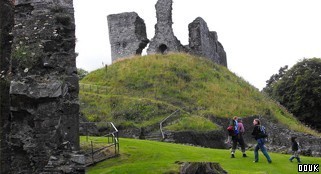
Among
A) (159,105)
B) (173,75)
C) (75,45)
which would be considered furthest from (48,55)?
(173,75)

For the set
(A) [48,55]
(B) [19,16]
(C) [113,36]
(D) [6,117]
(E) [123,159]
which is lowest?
(E) [123,159]

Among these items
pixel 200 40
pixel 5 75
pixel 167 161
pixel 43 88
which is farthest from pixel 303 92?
pixel 5 75

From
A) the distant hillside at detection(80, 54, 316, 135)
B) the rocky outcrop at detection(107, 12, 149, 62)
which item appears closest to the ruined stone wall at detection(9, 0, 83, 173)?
the distant hillside at detection(80, 54, 316, 135)

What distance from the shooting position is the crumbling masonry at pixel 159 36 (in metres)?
50.9

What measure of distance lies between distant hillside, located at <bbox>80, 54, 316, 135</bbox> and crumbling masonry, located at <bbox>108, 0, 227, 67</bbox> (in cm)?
381

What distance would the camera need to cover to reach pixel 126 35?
52875mm

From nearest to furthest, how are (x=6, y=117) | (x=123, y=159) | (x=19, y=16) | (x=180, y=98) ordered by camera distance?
(x=6, y=117), (x=19, y=16), (x=123, y=159), (x=180, y=98)

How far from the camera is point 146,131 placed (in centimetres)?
3212

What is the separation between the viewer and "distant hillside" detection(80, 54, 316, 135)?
113ft

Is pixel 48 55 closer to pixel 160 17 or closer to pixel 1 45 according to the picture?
pixel 1 45

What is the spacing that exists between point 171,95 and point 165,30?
1369 cm

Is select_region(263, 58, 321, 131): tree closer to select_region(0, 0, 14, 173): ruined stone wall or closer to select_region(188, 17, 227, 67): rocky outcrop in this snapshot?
select_region(188, 17, 227, 67): rocky outcrop

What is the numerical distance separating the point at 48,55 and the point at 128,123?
68.7 ft

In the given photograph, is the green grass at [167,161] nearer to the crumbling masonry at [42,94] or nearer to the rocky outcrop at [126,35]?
the crumbling masonry at [42,94]
